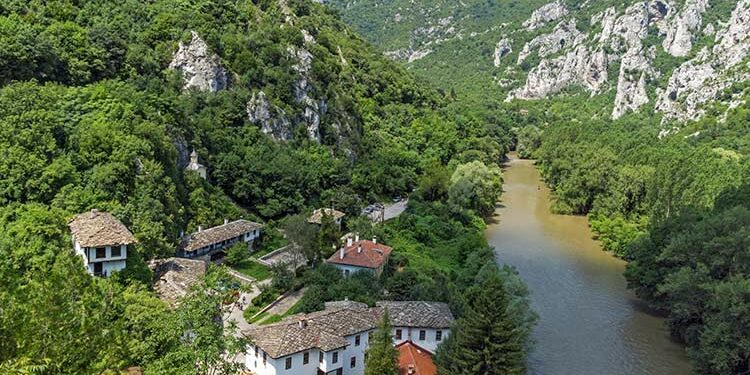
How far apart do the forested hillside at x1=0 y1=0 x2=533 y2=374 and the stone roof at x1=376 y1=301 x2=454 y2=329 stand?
2.48 metres

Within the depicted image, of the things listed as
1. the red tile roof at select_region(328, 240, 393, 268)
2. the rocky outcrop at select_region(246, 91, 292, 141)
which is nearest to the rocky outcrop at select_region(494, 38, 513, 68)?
the rocky outcrop at select_region(246, 91, 292, 141)

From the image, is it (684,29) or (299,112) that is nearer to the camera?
(299,112)

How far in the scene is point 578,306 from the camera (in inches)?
1724

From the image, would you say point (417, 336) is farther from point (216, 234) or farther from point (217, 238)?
point (216, 234)

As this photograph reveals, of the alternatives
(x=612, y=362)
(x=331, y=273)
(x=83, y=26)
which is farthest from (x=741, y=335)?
(x=83, y=26)

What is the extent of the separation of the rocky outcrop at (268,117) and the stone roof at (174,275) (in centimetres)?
2792

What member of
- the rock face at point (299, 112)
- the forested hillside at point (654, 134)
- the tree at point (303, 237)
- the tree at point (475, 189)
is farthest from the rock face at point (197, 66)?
the forested hillside at point (654, 134)

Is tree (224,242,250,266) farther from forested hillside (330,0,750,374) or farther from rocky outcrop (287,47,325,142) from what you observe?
forested hillside (330,0,750,374)

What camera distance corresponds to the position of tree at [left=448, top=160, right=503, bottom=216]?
216ft

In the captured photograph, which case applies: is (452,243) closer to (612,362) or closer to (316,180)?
(316,180)

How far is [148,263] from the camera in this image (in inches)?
1459

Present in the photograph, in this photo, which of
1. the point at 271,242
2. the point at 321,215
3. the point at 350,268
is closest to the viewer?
the point at 350,268

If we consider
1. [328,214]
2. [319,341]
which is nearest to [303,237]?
[328,214]

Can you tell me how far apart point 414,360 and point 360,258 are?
1312 cm
